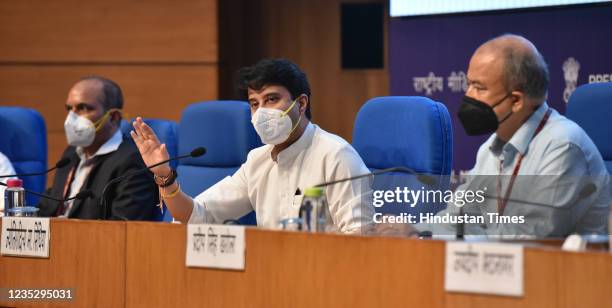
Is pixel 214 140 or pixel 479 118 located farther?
pixel 214 140

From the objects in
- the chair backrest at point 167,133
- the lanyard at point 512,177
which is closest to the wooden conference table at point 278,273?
the lanyard at point 512,177

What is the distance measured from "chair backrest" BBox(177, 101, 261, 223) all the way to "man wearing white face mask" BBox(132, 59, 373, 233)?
44 centimetres

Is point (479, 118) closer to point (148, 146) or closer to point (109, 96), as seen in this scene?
point (148, 146)

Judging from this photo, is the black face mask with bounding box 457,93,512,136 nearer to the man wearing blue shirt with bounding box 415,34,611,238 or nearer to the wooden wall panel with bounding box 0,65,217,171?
the man wearing blue shirt with bounding box 415,34,611,238

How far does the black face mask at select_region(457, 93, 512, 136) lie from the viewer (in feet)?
7.65

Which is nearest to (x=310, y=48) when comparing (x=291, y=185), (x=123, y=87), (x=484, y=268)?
(x=123, y=87)

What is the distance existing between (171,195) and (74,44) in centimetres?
304

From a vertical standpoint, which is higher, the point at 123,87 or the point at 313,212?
the point at 123,87

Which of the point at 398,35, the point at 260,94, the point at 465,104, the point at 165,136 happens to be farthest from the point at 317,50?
the point at 465,104

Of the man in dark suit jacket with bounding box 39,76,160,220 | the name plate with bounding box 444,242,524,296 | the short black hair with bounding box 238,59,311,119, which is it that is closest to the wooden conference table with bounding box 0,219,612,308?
the name plate with bounding box 444,242,524,296

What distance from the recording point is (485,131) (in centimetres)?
234

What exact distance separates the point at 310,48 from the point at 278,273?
150 inches

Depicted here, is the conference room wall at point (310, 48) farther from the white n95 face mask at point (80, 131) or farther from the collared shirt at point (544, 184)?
the collared shirt at point (544, 184)

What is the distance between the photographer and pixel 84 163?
3.61m
